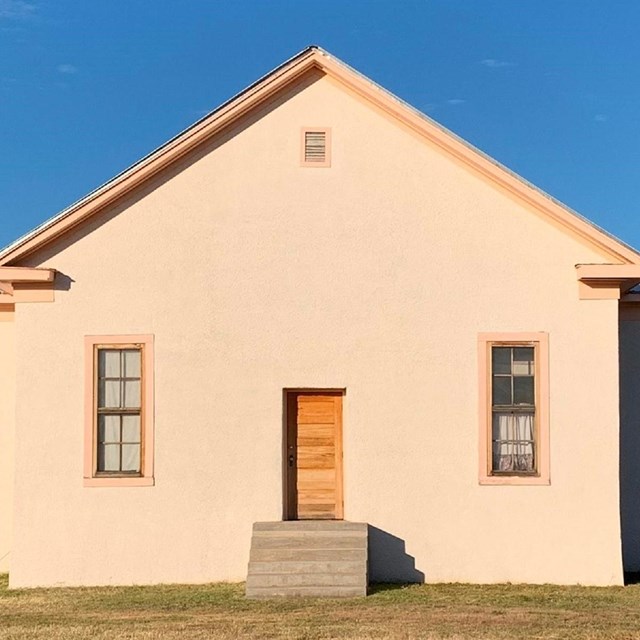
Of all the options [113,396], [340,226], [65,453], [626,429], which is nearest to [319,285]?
[340,226]

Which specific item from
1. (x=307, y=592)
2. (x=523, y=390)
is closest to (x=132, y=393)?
(x=307, y=592)

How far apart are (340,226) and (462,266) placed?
1776 millimetres

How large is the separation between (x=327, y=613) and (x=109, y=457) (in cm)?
420

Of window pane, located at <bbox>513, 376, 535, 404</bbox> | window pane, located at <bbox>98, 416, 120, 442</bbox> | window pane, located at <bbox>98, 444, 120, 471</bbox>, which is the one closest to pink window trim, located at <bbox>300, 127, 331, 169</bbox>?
window pane, located at <bbox>513, 376, 535, 404</bbox>

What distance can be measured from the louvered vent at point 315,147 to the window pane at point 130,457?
15.2ft

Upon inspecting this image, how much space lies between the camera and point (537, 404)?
1504 cm

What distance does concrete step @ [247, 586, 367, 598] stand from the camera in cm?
1359

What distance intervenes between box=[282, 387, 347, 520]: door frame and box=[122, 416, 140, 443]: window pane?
6.67 feet

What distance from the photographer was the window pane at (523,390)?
15102 millimetres

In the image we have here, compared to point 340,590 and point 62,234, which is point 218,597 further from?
point 62,234

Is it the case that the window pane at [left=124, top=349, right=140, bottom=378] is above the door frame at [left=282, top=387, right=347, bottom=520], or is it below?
above

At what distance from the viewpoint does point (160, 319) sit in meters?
15.1

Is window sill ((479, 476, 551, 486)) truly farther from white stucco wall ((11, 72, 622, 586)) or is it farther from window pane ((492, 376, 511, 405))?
window pane ((492, 376, 511, 405))

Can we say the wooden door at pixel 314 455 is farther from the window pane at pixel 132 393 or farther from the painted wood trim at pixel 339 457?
the window pane at pixel 132 393
